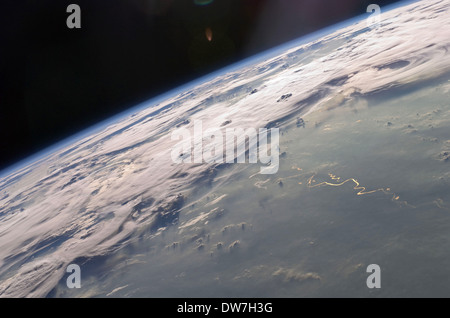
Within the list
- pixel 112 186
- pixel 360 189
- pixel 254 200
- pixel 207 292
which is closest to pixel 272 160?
pixel 254 200

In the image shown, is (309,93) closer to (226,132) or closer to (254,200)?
(226,132)

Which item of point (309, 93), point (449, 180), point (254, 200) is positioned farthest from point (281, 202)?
point (309, 93)
